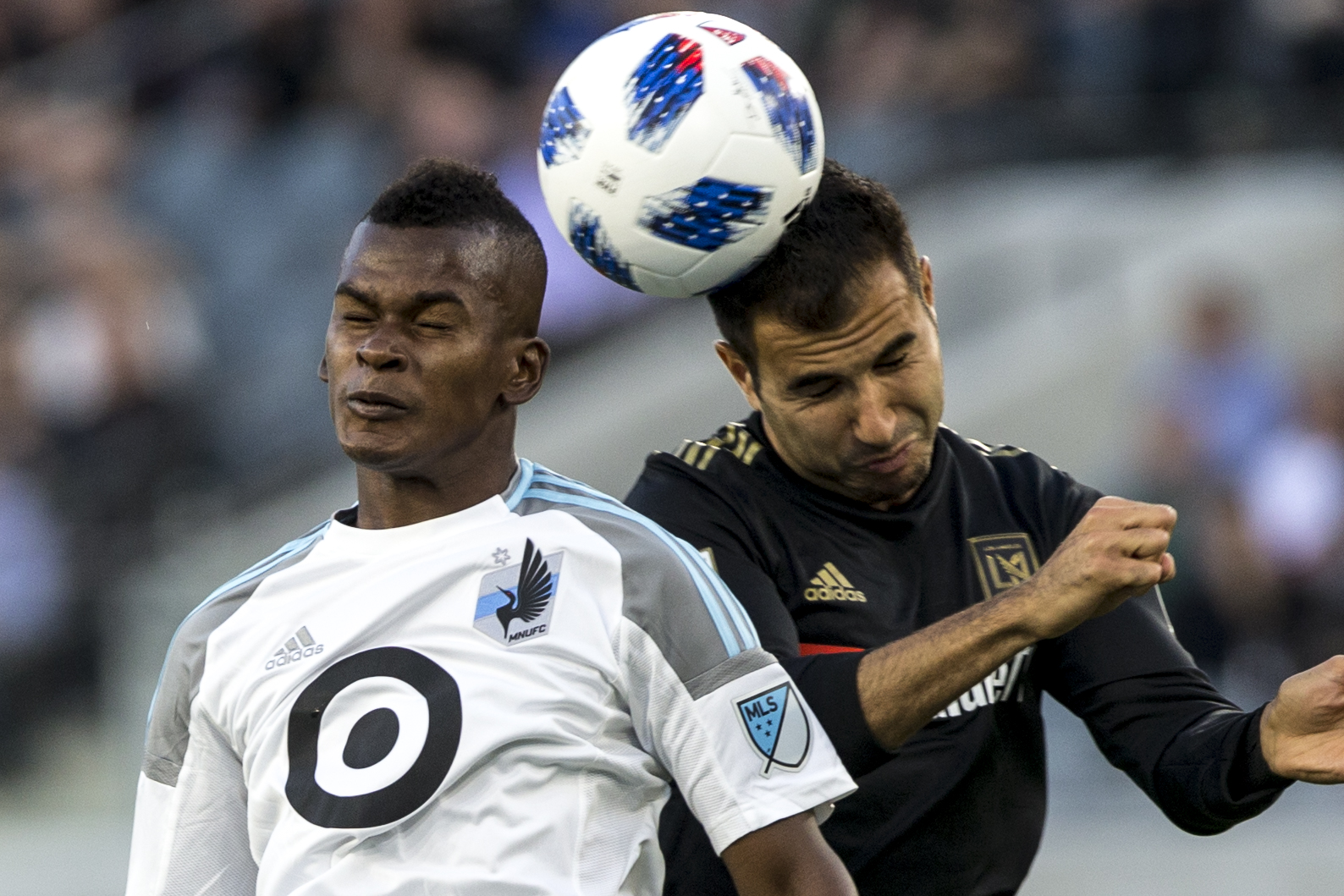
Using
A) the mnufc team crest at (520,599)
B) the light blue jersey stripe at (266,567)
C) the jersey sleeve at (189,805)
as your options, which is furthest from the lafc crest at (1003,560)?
the jersey sleeve at (189,805)

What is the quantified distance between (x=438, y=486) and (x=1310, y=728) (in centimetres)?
145

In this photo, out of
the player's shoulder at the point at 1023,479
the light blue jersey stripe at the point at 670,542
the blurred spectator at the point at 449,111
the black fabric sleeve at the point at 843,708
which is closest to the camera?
the light blue jersey stripe at the point at 670,542

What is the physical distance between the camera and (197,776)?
3039 millimetres

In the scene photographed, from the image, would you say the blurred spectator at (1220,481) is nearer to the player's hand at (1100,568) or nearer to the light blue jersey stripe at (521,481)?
the player's hand at (1100,568)

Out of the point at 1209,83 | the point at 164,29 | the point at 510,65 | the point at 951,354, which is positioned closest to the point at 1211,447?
the point at 951,354

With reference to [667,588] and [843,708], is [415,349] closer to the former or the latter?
[667,588]

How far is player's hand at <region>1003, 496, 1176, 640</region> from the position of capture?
2830 millimetres

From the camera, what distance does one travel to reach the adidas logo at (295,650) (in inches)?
119

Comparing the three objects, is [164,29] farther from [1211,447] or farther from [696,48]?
[696,48]

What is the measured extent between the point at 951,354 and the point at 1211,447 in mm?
1467

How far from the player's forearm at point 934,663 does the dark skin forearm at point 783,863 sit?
0.26 m

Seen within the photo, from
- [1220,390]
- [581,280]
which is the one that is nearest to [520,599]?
[1220,390]

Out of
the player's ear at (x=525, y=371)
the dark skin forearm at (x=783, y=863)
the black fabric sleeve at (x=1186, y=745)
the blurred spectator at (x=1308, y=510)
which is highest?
the player's ear at (x=525, y=371)

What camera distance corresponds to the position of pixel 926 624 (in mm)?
3457
